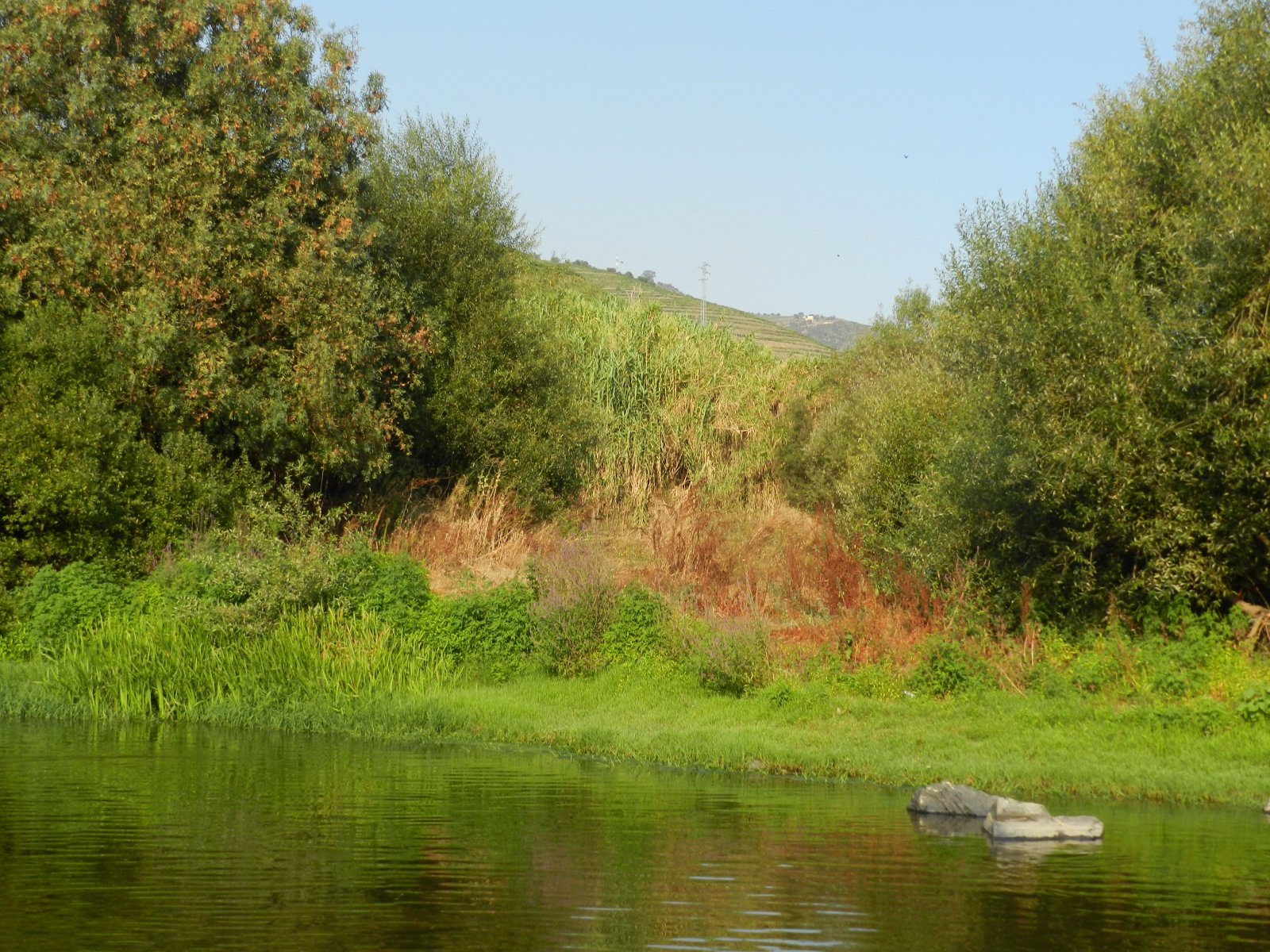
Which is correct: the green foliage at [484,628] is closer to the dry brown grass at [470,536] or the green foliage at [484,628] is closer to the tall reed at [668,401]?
the dry brown grass at [470,536]

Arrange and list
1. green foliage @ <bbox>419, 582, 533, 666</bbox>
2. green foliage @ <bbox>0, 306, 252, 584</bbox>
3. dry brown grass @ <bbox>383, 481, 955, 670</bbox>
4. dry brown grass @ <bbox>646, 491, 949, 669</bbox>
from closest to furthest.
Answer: dry brown grass @ <bbox>646, 491, 949, 669</bbox> < dry brown grass @ <bbox>383, 481, 955, 670</bbox> < green foliage @ <bbox>419, 582, 533, 666</bbox> < green foliage @ <bbox>0, 306, 252, 584</bbox>

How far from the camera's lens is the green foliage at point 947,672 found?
2116cm

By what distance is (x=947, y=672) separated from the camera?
70.0ft

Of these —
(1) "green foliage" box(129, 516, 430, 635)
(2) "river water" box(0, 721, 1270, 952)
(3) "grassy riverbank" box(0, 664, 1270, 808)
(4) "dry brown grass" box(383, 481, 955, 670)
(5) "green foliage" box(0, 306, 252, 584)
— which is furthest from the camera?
(5) "green foliage" box(0, 306, 252, 584)

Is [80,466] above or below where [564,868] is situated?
above

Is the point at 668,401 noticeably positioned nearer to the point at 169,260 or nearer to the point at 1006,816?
the point at 169,260

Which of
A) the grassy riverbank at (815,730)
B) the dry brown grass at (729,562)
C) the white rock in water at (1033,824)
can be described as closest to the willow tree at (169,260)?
the dry brown grass at (729,562)

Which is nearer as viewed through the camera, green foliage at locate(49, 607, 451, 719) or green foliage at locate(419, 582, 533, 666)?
green foliage at locate(49, 607, 451, 719)

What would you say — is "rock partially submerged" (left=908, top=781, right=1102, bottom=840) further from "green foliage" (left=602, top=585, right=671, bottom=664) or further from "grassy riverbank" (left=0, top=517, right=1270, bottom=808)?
"green foliage" (left=602, top=585, right=671, bottom=664)

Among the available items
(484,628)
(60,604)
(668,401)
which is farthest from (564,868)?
(668,401)

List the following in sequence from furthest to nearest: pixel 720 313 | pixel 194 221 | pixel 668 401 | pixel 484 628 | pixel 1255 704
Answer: pixel 720 313 → pixel 668 401 → pixel 194 221 → pixel 484 628 → pixel 1255 704

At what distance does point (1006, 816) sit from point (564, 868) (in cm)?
458

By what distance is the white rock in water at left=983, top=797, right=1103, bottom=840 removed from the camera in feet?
44.9

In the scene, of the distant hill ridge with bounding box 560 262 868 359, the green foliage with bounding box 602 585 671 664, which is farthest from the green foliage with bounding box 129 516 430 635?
the distant hill ridge with bounding box 560 262 868 359
